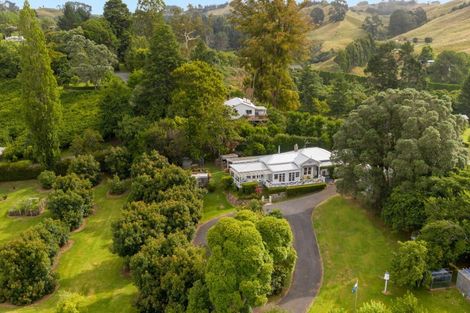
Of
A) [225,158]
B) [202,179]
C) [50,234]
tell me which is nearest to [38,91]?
[50,234]

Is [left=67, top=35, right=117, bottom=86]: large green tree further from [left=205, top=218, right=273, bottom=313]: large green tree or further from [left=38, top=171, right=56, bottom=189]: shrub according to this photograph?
[left=205, top=218, right=273, bottom=313]: large green tree

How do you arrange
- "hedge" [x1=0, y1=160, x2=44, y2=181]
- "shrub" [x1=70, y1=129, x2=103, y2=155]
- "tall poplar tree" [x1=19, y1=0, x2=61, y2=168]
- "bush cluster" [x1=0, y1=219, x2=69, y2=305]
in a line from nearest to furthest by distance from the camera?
1. "bush cluster" [x1=0, y1=219, x2=69, y2=305]
2. "tall poplar tree" [x1=19, y1=0, x2=61, y2=168]
3. "hedge" [x1=0, y1=160, x2=44, y2=181]
4. "shrub" [x1=70, y1=129, x2=103, y2=155]

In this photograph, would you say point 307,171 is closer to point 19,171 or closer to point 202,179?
point 202,179

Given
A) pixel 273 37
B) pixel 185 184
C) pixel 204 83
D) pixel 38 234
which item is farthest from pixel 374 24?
pixel 38 234

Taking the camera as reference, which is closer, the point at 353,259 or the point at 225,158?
the point at 353,259

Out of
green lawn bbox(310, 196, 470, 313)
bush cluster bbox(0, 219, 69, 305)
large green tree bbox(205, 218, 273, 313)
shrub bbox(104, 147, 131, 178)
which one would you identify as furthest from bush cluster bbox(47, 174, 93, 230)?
green lawn bbox(310, 196, 470, 313)

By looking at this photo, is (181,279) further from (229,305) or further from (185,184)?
(185,184)
